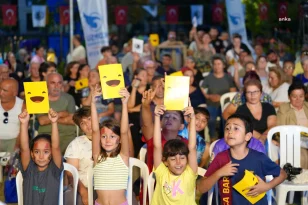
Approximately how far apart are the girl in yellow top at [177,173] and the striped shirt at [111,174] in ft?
1.48

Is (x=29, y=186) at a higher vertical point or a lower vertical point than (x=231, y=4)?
lower

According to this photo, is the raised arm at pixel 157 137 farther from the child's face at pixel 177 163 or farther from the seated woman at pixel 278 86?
the seated woman at pixel 278 86

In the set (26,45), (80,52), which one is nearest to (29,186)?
(80,52)

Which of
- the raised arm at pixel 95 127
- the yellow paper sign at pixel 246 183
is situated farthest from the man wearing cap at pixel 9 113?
the yellow paper sign at pixel 246 183

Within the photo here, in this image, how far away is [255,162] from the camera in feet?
21.5

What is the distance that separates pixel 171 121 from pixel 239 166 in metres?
1.34

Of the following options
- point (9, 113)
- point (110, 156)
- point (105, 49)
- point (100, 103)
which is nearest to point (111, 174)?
point (110, 156)

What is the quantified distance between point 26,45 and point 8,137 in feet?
45.4

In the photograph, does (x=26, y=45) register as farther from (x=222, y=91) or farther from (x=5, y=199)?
(x=5, y=199)

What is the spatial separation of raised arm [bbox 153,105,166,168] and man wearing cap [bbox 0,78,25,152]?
3.04 meters

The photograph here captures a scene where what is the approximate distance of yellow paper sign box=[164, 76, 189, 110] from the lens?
687 cm

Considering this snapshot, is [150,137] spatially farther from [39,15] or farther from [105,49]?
[39,15]

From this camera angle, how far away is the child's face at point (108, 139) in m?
7.05

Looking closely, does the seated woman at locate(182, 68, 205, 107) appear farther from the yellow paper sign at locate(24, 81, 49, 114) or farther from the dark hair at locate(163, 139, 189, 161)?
the dark hair at locate(163, 139, 189, 161)
